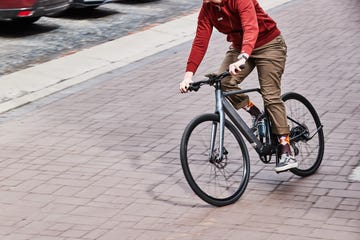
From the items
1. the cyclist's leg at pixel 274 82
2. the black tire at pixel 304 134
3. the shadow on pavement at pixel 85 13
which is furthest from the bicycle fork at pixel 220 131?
the shadow on pavement at pixel 85 13

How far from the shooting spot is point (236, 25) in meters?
6.86

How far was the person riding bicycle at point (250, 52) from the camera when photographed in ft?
22.0

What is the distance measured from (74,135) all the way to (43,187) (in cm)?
172

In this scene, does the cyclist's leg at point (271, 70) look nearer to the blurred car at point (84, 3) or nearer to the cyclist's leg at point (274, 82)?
the cyclist's leg at point (274, 82)

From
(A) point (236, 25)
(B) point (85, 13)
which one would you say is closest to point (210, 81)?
(A) point (236, 25)

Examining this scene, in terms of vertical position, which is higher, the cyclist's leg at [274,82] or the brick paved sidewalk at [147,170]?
the cyclist's leg at [274,82]

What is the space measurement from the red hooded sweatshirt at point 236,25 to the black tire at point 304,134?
0.67 metres

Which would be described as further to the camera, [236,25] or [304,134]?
[304,134]

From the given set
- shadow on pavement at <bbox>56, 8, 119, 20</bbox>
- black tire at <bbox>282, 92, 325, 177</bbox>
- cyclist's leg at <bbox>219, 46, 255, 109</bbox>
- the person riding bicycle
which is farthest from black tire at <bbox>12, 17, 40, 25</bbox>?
the person riding bicycle

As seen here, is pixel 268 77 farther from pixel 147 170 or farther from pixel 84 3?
pixel 84 3

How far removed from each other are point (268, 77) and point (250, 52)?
1.45 ft

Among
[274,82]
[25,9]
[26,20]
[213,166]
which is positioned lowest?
[26,20]

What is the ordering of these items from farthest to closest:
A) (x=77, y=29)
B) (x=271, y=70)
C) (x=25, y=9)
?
(x=77, y=29) < (x=25, y=9) < (x=271, y=70)

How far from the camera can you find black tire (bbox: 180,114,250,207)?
668 cm
